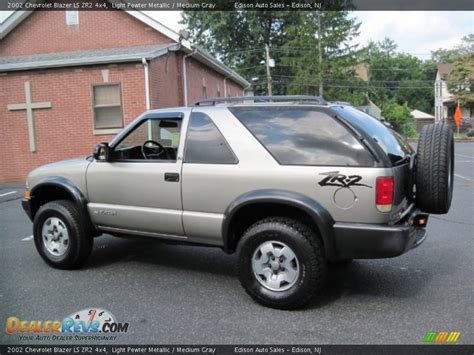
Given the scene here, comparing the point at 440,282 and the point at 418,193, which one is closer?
the point at 418,193

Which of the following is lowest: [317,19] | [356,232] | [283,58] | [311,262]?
[311,262]

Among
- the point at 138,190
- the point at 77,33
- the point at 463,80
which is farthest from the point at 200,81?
the point at 463,80

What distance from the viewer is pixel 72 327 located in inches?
145

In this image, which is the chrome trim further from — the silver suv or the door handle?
the door handle

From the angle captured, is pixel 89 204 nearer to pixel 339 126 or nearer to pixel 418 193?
pixel 339 126

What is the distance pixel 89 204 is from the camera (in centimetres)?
497

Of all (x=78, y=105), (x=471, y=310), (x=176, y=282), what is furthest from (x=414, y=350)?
(x=78, y=105)

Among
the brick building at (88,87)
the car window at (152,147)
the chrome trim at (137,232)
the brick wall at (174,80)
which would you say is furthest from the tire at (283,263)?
the brick building at (88,87)

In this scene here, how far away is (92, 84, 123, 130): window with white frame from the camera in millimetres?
13180

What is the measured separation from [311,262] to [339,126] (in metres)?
1.17

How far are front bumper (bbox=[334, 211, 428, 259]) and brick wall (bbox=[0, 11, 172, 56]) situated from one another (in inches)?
499

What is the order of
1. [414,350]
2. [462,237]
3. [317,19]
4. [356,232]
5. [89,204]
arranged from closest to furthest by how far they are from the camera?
1. [414,350]
2. [356,232]
3. [89,204]
4. [462,237]
5. [317,19]

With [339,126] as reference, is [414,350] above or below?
below

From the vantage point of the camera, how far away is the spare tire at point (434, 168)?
3.89 metres
